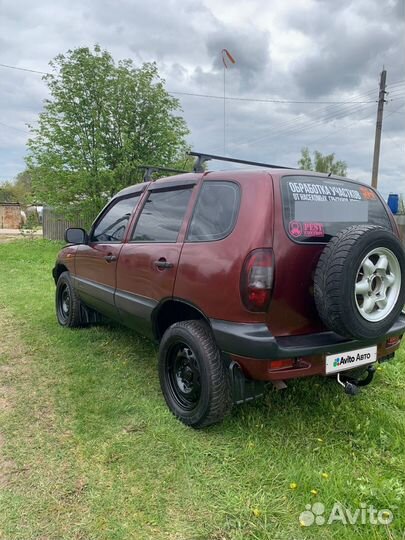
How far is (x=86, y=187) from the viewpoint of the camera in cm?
1330

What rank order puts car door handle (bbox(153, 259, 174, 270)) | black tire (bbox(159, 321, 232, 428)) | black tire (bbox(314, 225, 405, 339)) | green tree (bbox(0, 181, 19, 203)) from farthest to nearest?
green tree (bbox(0, 181, 19, 203)) < car door handle (bbox(153, 259, 174, 270)) < black tire (bbox(159, 321, 232, 428)) < black tire (bbox(314, 225, 405, 339))

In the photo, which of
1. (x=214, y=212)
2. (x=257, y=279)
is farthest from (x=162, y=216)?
(x=257, y=279)

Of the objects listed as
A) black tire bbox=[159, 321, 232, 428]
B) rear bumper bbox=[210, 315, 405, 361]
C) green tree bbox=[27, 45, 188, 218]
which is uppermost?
green tree bbox=[27, 45, 188, 218]

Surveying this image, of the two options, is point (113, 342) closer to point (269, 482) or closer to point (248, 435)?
point (248, 435)

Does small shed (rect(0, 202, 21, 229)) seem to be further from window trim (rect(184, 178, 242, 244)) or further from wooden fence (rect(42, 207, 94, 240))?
window trim (rect(184, 178, 242, 244))

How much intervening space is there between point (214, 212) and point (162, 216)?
27.7 inches

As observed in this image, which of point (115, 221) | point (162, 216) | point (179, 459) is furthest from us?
point (115, 221)

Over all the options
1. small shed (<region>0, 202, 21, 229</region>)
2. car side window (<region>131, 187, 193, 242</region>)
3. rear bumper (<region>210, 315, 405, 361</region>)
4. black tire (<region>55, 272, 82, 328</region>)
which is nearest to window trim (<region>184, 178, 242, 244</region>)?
car side window (<region>131, 187, 193, 242</region>)

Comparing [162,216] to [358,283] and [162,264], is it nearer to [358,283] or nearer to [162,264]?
[162,264]

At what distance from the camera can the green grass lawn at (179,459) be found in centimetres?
206

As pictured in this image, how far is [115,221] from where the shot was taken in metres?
4.14

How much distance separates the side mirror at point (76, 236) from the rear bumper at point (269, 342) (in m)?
2.47

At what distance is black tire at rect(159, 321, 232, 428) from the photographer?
2.65 metres

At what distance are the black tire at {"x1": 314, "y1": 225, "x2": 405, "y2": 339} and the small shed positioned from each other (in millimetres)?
28274
